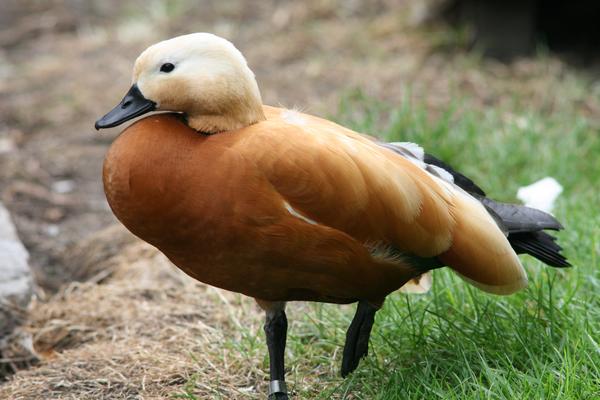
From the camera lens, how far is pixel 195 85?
2.70m

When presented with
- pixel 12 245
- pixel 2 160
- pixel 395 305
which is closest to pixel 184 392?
pixel 395 305

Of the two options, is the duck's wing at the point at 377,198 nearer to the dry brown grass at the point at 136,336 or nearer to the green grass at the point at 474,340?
the green grass at the point at 474,340

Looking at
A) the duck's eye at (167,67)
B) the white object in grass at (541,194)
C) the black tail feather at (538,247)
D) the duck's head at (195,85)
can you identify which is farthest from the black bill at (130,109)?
the white object in grass at (541,194)

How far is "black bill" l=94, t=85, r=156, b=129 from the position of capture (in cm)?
274

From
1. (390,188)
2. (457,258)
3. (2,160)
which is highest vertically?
(390,188)

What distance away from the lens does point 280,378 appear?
316 centimetres

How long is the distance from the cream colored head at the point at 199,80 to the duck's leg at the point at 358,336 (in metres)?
0.86

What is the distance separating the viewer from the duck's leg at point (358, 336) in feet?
10.5

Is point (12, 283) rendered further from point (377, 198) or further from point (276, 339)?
point (377, 198)

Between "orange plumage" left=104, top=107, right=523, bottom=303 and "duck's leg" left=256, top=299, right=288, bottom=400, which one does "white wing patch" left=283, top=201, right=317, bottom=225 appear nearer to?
"orange plumage" left=104, top=107, right=523, bottom=303

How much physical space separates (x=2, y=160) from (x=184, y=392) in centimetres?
329

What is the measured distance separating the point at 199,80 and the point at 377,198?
642mm

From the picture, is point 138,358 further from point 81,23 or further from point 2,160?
point 81,23

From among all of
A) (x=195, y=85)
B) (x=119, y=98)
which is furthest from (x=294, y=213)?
(x=119, y=98)
